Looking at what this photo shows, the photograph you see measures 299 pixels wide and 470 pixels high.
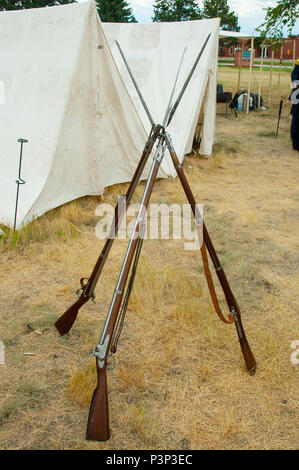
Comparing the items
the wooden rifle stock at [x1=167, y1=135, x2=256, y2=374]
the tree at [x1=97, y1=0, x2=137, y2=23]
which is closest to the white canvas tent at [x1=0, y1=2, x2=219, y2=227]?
the wooden rifle stock at [x1=167, y1=135, x2=256, y2=374]

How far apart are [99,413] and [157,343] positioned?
0.90m

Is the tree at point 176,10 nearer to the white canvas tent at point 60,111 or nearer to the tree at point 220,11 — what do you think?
the tree at point 220,11

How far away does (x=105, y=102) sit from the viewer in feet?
17.5

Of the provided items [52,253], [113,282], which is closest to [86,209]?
[52,253]

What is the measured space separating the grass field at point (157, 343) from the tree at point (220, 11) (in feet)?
165

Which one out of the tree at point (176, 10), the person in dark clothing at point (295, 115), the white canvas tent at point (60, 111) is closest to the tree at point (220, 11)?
the tree at point (176, 10)

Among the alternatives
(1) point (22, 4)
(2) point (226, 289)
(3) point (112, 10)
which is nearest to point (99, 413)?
(2) point (226, 289)

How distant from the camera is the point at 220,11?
50031 millimetres

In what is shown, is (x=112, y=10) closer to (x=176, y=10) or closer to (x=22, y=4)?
(x=22, y=4)

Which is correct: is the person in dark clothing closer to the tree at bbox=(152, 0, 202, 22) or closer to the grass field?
the grass field

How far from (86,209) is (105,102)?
1435mm

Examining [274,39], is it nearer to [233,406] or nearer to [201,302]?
[201,302]

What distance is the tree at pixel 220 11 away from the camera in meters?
48.0

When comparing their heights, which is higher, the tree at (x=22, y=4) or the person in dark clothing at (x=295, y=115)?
the tree at (x=22, y=4)
